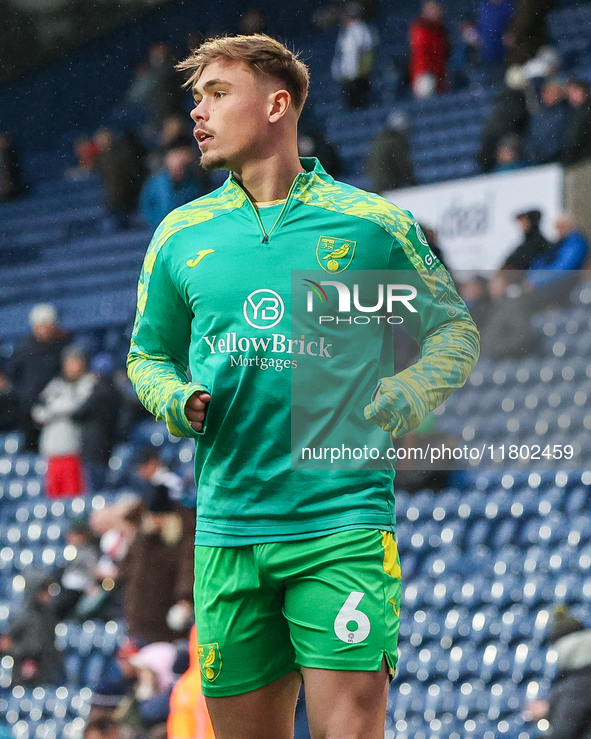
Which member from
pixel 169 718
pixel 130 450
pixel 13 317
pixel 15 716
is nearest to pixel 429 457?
pixel 169 718

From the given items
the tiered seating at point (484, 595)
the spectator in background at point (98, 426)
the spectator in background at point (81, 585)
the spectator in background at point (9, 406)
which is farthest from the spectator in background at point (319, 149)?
the spectator in background at point (81, 585)

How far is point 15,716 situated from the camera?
15.8 feet

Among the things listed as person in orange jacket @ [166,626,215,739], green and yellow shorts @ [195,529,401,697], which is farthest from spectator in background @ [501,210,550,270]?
green and yellow shorts @ [195,529,401,697]

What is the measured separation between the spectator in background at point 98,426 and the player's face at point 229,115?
365 centimetres

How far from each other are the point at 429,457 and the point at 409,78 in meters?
3.38

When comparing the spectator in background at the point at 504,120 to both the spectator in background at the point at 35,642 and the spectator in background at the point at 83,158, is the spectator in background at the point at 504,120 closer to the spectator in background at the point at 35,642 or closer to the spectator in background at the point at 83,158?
the spectator in background at the point at 83,158

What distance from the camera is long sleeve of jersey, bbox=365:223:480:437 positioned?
156cm

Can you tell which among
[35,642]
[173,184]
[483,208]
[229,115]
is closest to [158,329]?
[229,115]

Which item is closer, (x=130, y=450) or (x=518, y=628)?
(x=518, y=628)

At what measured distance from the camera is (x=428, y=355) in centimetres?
168

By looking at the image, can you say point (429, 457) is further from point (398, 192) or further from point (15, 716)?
point (15, 716)

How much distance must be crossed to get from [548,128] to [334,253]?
3.50m

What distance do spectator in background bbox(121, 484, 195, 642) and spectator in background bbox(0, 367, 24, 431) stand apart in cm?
172

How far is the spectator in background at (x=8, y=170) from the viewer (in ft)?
24.6
